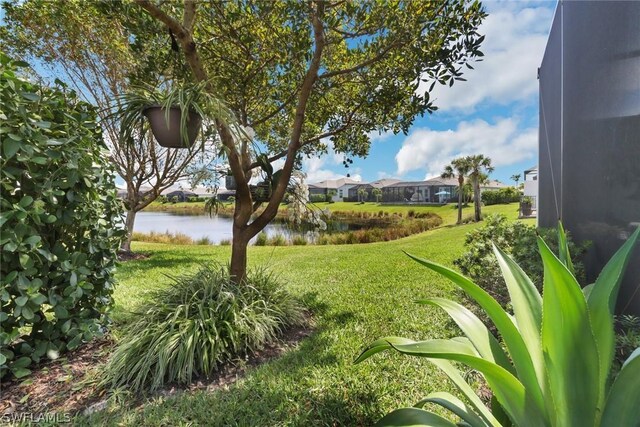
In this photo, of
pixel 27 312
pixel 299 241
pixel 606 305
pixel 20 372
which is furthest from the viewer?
pixel 299 241

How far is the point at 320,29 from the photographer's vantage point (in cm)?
296

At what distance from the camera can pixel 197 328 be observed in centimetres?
234

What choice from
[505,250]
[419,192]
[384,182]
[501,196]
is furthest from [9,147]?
[384,182]

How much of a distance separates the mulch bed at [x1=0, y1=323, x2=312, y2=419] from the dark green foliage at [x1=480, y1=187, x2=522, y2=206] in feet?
104

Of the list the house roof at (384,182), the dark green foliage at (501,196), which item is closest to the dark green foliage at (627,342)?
the dark green foliage at (501,196)

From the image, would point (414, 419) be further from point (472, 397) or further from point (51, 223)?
point (51, 223)

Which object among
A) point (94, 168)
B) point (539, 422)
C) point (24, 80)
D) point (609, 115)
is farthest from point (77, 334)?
point (609, 115)

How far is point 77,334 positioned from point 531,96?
8176 millimetres

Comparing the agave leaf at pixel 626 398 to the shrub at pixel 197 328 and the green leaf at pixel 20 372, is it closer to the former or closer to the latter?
the shrub at pixel 197 328

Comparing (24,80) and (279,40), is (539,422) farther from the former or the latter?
(279,40)

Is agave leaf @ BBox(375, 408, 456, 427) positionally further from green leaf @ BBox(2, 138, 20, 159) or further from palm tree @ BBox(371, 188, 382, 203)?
palm tree @ BBox(371, 188, 382, 203)

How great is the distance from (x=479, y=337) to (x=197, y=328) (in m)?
2.00

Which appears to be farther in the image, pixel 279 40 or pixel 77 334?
pixel 279 40

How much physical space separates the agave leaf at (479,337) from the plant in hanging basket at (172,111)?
6.93ft
